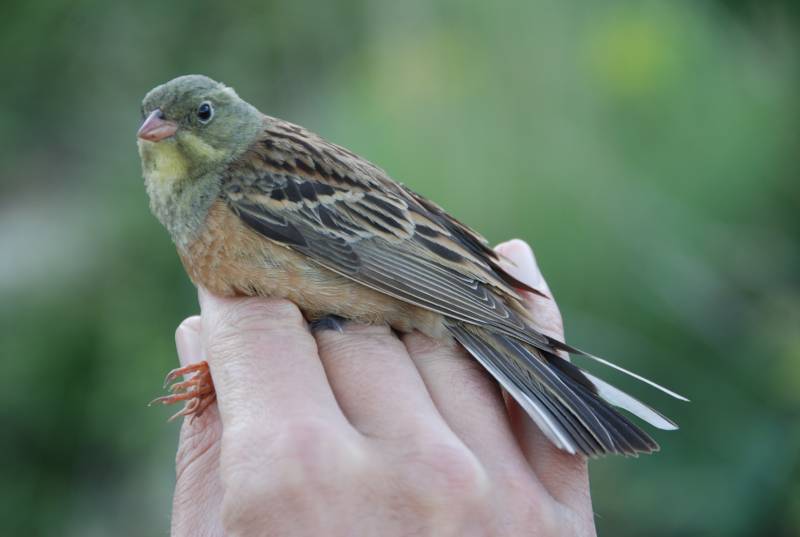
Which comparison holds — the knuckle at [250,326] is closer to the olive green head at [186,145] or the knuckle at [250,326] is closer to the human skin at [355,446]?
the human skin at [355,446]

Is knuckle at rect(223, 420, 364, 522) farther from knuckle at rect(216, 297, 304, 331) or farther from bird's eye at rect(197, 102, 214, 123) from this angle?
bird's eye at rect(197, 102, 214, 123)

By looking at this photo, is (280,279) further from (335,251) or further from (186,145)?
(186,145)

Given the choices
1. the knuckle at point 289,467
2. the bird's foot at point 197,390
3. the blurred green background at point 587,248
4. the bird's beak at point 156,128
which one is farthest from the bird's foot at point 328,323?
the blurred green background at point 587,248

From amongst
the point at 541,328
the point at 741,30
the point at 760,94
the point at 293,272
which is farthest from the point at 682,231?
the point at 293,272

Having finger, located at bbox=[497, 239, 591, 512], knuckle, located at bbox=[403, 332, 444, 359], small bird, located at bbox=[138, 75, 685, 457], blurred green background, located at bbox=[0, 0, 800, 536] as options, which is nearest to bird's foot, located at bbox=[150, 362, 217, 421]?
small bird, located at bbox=[138, 75, 685, 457]

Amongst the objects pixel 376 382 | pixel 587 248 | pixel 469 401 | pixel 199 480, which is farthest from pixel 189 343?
pixel 587 248

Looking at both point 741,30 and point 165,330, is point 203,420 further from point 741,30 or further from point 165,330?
point 741,30
